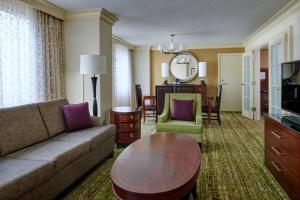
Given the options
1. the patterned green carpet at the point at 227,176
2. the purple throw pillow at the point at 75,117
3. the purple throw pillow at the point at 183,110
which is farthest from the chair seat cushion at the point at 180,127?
the purple throw pillow at the point at 75,117

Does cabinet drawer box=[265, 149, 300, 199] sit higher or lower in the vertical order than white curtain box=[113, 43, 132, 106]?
lower

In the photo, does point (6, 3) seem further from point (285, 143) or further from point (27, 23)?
point (285, 143)

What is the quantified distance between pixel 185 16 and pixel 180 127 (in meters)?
2.15

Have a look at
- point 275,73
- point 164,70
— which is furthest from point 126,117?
point 164,70

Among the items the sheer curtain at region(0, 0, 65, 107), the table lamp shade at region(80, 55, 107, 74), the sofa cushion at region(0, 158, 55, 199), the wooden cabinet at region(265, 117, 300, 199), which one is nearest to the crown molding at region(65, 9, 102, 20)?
the sheer curtain at region(0, 0, 65, 107)

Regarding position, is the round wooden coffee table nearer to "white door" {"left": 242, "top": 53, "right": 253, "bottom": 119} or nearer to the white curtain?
the white curtain

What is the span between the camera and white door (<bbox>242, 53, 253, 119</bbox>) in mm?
6531

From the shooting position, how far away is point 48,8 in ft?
12.0

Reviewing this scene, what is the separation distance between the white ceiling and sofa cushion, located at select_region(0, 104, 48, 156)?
1.90 meters

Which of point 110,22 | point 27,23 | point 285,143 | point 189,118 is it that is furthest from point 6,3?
point 285,143

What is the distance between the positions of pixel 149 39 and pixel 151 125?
2.58 metres

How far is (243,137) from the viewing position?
456cm

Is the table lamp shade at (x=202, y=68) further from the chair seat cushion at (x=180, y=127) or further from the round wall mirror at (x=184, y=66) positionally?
the chair seat cushion at (x=180, y=127)

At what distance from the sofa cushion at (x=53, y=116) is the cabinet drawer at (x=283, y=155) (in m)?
2.62
